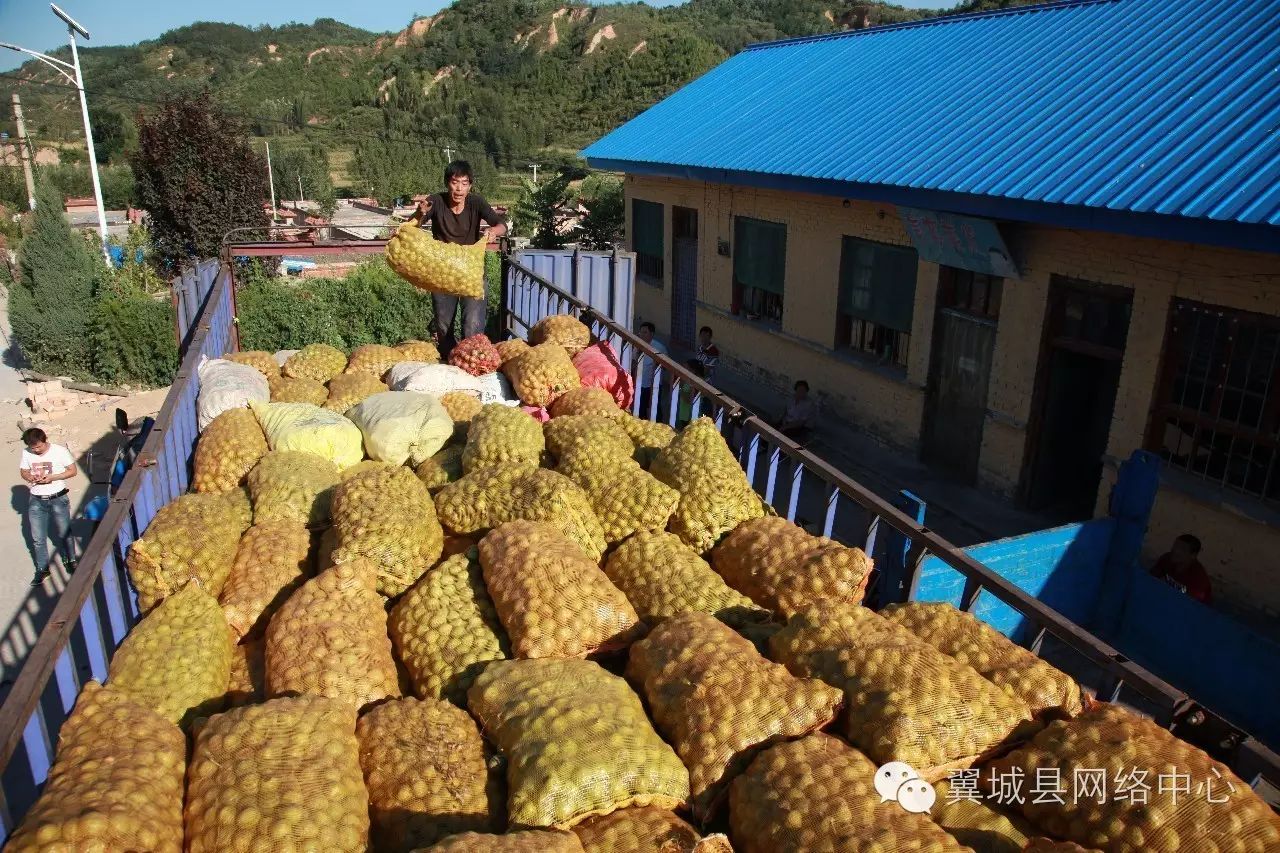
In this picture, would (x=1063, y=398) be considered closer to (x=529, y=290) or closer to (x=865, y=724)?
(x=529, y=290)

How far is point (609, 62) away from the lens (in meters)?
77.1

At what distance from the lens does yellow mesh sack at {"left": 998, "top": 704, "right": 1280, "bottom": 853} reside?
1944 mm

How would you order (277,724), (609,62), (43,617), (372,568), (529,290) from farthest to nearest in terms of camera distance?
(609,62) < (529,290) < (43,617) < (372,568) < (277,724)

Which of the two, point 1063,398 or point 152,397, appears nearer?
point 1063,398

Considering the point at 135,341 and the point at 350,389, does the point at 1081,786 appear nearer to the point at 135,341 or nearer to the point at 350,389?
the point at 350,389

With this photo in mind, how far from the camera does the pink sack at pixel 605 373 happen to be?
17.1 feet

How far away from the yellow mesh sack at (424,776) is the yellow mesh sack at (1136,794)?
56.2 inches

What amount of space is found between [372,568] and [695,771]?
1443 mm

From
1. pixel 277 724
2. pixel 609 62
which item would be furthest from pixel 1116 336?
pixel 609 62

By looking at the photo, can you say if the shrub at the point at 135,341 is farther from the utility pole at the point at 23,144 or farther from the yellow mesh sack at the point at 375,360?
the utility pole at the point at 23,144

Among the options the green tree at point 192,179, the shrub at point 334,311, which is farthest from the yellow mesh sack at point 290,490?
the green tree at point 192,179

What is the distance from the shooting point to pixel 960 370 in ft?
28.5

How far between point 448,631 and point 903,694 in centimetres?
150

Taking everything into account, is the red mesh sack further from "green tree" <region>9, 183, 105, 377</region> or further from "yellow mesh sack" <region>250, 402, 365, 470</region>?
"green tree" <region>9, 183, 105, 377</region>
